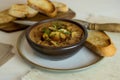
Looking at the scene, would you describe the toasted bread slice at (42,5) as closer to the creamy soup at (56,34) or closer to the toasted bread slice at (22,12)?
the toasted bread slice at (22,12)

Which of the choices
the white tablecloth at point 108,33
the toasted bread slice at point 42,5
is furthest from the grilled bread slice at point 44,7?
the white tablecloth at point 108,33

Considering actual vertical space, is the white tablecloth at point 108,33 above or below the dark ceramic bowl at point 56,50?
below

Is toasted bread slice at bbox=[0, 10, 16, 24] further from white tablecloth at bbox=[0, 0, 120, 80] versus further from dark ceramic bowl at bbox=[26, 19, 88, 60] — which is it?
dark ceramic bowl at bbox=[26, 19, 88, 60]

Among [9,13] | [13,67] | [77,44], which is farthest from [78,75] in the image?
[9,13]

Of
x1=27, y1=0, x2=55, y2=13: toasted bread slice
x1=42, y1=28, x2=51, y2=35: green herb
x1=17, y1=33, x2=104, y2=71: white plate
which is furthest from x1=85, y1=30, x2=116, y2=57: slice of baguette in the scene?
x1=27, y1=0, x2=55, y2=13: toasted bread slice

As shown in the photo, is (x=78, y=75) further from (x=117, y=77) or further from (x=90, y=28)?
(x=90, y=28)

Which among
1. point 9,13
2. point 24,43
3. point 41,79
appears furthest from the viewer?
point 9,13

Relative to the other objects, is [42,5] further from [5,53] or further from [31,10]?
[5,53]
